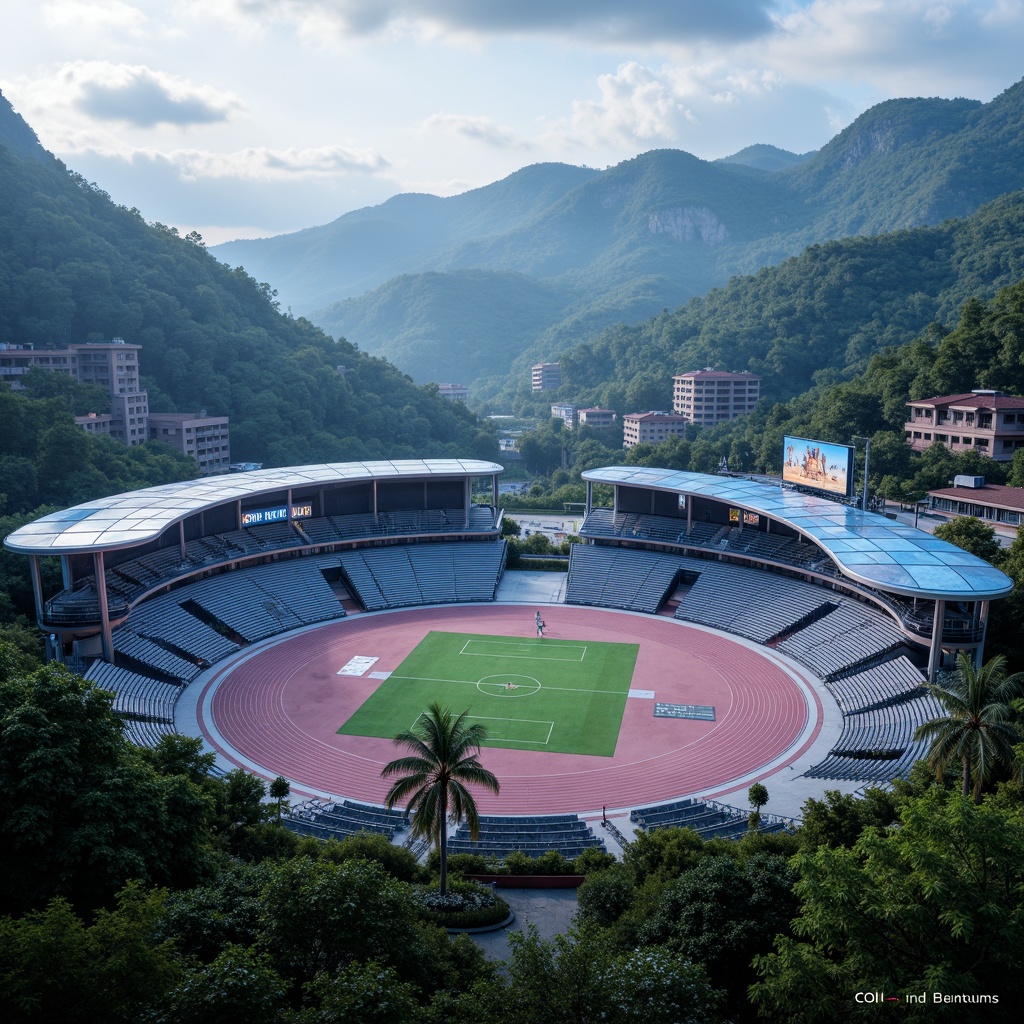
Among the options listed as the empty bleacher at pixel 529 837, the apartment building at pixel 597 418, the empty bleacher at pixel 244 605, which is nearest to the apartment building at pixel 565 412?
the apartment building at pixel 597 418

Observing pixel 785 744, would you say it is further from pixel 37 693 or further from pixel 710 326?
pixel 710 326

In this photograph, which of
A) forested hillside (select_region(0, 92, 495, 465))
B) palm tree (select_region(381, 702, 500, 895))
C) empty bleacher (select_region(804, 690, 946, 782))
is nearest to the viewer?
palm tree (select_region(381, 702, 500, 895))

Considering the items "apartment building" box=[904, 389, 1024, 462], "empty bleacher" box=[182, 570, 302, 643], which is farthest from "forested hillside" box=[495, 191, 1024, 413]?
"empty bleacher" box=[182, 570, 302, 643]

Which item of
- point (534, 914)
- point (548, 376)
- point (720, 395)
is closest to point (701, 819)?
point (534, 914)

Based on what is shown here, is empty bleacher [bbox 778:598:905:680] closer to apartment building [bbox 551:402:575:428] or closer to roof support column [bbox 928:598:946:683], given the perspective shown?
roof support column [bbox 928:598:946:683]

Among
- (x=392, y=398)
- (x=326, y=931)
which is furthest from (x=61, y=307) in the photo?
(x=326, y=931)

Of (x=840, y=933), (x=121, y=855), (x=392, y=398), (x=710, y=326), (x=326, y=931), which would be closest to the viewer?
(x=840, y=933)

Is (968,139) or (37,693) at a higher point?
(968,139)

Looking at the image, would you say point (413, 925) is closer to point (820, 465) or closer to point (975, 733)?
point (975, 733)
